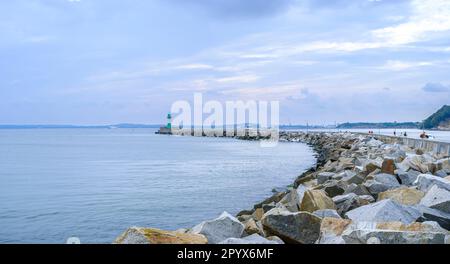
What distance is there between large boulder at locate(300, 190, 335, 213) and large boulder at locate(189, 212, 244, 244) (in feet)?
4.45

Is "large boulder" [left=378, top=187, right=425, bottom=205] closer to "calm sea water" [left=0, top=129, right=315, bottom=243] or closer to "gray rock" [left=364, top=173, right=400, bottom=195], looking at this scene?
"gray rock" [left=364, top=173, right=400, bottom=195]

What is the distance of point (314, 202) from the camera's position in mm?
5578

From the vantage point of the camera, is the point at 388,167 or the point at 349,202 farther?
the point at 388,167

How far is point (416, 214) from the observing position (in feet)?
15.3

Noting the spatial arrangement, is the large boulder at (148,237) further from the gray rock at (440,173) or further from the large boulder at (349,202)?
the gray rock at (440,173)

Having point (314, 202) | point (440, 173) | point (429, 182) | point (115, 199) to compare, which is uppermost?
point (429, 182)

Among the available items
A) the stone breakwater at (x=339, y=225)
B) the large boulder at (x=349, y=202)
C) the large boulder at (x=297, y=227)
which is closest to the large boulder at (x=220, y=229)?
the stone breakwater at (x=339, y=225)

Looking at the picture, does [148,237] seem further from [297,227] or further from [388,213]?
[388,213]

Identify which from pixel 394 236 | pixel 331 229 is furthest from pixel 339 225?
pixel 394 236

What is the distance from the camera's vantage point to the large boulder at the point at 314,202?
18.2ft

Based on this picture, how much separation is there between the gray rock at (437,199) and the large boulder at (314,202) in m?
1.02

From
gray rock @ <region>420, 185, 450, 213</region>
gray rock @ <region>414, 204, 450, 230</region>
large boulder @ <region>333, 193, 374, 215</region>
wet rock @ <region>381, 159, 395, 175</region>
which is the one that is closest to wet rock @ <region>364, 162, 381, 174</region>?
A: wet rock @ <region>381, 159, 395, 175</region>

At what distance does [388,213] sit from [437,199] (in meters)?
1.07
